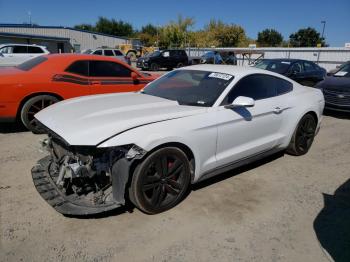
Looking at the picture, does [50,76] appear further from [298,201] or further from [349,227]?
[349,227]

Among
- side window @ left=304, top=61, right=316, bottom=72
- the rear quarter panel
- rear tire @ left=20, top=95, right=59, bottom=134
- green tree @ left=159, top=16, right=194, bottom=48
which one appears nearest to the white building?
green tree @ left=159, top=16, right=194, bottom=48

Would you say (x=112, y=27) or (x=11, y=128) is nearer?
(x=11, y=128)

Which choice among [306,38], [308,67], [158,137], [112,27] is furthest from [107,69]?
[306,38]

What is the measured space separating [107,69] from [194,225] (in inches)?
187

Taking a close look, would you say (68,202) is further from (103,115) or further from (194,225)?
(194,225)

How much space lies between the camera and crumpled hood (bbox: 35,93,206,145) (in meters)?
3.04

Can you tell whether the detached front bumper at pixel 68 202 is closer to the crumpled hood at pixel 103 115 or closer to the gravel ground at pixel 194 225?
the gravel ground at pixel 194 225

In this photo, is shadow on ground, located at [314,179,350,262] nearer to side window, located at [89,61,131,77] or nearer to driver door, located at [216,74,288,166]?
driver door, located at [216,74,288,166]

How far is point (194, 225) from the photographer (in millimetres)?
3297

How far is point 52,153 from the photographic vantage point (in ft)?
12.2

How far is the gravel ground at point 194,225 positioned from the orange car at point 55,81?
5.26 feet

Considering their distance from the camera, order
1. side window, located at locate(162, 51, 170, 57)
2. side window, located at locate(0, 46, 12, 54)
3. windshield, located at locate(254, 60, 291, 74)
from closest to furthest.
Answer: windshield, located at locate(254, 60, 291, 74) → side window, located at locate(0, 46, 12, 54) → side window, located at locate(162, 51, 170, 57)

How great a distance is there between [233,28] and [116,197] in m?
65.7

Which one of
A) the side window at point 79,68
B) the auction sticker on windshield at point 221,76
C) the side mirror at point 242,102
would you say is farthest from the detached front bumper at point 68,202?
the side window at point 79,68
